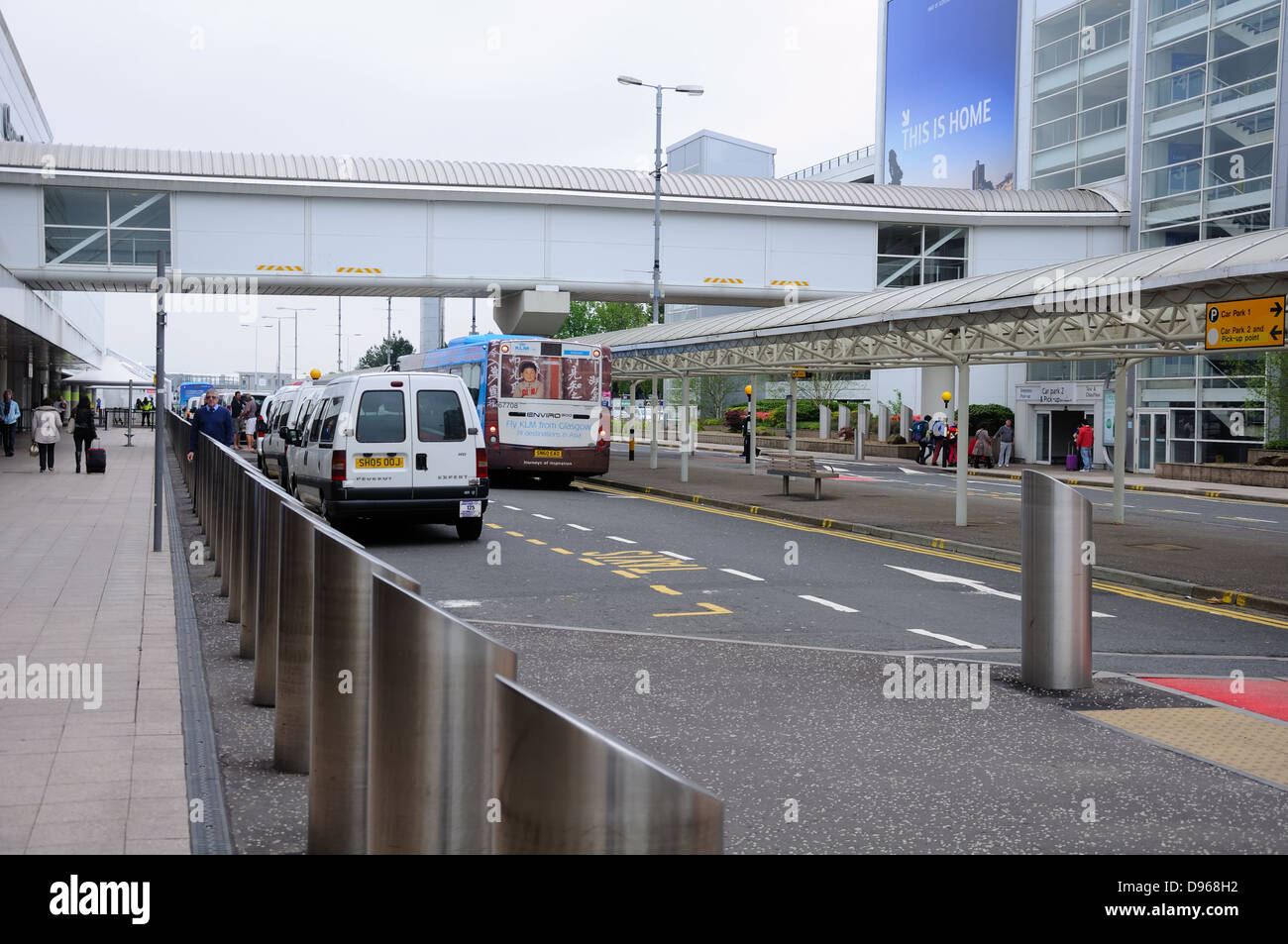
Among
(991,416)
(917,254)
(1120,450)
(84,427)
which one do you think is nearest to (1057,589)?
(1120,450)

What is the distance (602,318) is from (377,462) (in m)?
93.4

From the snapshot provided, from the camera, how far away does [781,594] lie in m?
11.9

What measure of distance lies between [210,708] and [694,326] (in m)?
25.2

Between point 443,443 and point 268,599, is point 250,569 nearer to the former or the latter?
point 268,599

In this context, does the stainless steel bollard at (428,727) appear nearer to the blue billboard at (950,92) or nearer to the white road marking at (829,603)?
the white road marking at (829,603)

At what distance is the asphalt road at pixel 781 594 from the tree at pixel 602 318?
290 feet

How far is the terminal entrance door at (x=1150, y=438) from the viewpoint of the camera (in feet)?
122

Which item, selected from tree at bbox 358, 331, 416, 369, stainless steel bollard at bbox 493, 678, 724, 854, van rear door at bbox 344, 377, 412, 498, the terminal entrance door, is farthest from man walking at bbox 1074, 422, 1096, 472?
tree at bbox 358, 331, 416, 369

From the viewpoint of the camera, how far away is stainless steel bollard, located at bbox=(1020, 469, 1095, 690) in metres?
7.78

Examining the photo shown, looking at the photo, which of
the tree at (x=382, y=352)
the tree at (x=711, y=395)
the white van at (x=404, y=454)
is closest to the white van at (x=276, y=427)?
the white van at (x=404, y=454)

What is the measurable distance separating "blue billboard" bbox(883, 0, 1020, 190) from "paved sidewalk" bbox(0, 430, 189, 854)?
2116 inches

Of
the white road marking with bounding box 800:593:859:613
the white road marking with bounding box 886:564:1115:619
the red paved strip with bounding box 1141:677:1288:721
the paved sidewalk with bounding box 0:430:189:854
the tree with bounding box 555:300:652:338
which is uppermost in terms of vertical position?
the tree with bounding box 555:300:652:338

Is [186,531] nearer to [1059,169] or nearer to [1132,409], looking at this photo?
[1132,409]

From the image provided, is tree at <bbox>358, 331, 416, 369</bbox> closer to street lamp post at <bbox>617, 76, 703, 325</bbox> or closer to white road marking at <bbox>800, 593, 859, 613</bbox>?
street lamp post at <bbox>617, 76, 703, 325</bbox>
